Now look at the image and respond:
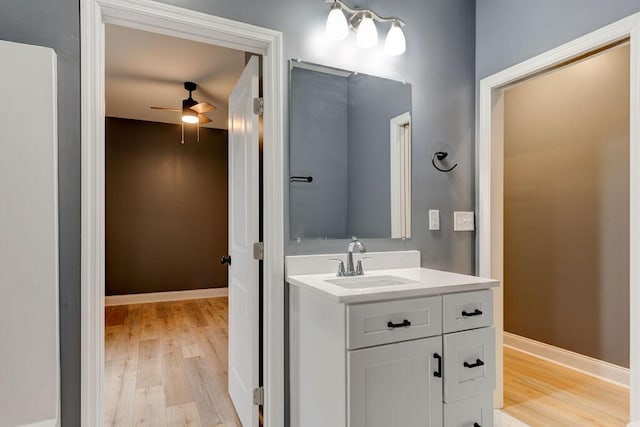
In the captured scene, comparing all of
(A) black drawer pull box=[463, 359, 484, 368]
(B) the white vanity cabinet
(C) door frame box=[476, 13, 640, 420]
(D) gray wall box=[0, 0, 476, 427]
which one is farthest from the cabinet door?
(C) door frame box=[476, 13, 640, 420]

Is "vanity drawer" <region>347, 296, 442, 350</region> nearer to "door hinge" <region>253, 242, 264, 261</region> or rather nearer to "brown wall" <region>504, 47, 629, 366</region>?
"door hinge" <region>253, 242, 264, 261</region>

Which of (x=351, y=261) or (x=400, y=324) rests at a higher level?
(x=351, y=261)

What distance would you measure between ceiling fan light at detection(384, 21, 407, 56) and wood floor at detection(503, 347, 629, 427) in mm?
2206

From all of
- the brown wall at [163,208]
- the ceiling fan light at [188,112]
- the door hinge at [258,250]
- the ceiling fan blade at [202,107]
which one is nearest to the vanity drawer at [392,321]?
the door hinge at [258,250]

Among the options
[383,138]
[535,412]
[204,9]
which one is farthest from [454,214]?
[204,9]

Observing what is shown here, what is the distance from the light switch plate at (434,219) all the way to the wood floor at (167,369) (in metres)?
1.61

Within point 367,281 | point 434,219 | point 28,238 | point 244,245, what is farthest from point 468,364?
point 28,238

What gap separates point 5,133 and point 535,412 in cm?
293

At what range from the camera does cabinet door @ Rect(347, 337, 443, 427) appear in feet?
4.32

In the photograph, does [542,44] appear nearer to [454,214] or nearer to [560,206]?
[454,214]

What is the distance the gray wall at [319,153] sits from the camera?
1.83 meters

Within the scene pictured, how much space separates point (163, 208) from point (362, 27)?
419cm

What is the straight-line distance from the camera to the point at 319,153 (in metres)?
1.90

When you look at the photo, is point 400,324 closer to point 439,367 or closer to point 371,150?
point 439,367
